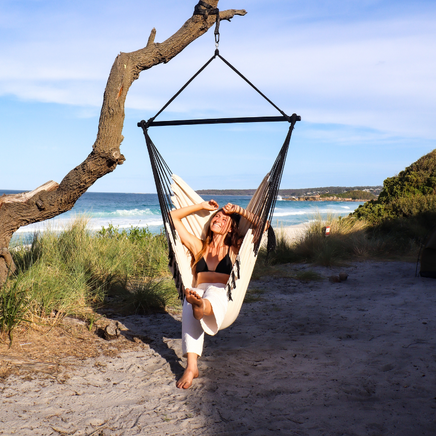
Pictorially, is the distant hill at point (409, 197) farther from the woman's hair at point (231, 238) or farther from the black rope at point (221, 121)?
the black rope at point (221, 121)

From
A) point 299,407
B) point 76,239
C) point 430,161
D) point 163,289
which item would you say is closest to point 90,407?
point 299,407

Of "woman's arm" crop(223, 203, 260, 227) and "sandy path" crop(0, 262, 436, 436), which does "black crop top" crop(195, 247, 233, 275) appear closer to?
"woman's arm" crop(223, 203, 260, 227)

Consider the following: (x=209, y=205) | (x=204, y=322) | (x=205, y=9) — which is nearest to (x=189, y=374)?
(x=204, y=322)

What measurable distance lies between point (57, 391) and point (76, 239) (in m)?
2.43

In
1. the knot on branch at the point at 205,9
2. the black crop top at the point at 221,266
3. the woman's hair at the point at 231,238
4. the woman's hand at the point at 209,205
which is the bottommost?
the black crop top at the point at 221,266

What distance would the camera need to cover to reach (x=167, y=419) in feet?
5.30

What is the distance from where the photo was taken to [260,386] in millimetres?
1911

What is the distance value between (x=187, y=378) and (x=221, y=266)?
635 millimetres

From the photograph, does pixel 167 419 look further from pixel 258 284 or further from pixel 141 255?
pixel 141 255

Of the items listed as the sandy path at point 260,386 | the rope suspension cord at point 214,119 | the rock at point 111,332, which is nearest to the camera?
the sandy path at point 260,386

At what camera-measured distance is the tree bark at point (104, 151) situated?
7.64 ft

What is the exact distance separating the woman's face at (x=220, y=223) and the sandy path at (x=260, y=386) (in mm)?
699

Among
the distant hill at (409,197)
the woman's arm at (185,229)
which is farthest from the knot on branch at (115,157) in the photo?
the distant hill at (409,197)

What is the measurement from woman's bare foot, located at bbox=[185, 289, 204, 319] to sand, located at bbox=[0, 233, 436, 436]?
0.35 metres
